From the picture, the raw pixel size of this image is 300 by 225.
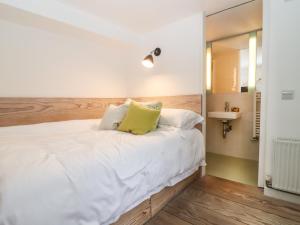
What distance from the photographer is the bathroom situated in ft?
8.40

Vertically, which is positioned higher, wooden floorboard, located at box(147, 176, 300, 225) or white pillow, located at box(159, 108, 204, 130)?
white pillow, located at box(159, 108, 204, 130)

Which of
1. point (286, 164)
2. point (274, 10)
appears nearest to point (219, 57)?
point (274, 10)

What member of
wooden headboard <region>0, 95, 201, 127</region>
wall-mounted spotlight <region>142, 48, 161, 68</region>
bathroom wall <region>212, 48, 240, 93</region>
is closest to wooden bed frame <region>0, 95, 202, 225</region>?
wooden headboard <region>0, 95, 201, 127</region>

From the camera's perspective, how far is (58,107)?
6.93 feet

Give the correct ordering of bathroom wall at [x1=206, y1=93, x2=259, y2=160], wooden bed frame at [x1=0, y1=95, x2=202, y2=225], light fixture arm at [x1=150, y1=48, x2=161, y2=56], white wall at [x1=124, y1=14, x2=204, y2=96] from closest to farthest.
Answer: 1. wooden bed frame at [x1=0, y1=95, x2=202, y2=225]
2. white wall at [x1=124, y1=14, x2=204, y2=96]
3. light fixture arm at [x1=150, y1=48, x2=161, y2=56]
4. bathroom wall at [x1=206, y1=93, x2=259, y2=160]

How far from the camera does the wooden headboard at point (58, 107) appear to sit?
1.76 m

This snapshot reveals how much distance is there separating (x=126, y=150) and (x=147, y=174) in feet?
0.82

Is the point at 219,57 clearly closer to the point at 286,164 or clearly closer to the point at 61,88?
the point at 286,164

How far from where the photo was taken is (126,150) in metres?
1.18

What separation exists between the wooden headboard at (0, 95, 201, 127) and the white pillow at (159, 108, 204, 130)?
0.72 ft

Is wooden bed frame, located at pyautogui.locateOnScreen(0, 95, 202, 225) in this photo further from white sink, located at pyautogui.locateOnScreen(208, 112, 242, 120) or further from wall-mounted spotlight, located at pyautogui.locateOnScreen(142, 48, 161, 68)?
white sink, located at pyautogui.locateOnScreen(208, 112, 242, 120)

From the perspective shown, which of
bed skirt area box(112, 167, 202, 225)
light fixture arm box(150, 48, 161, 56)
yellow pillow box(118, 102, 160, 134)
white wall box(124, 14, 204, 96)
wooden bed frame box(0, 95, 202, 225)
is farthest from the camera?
light fixture arm box(150, 48, 161, 56)

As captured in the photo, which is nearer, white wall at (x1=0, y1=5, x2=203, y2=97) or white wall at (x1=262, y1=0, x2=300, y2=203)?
white wall at (x1=262, y1=0, x2=300, y2=203)

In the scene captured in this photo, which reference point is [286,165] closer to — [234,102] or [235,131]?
[235,131]
